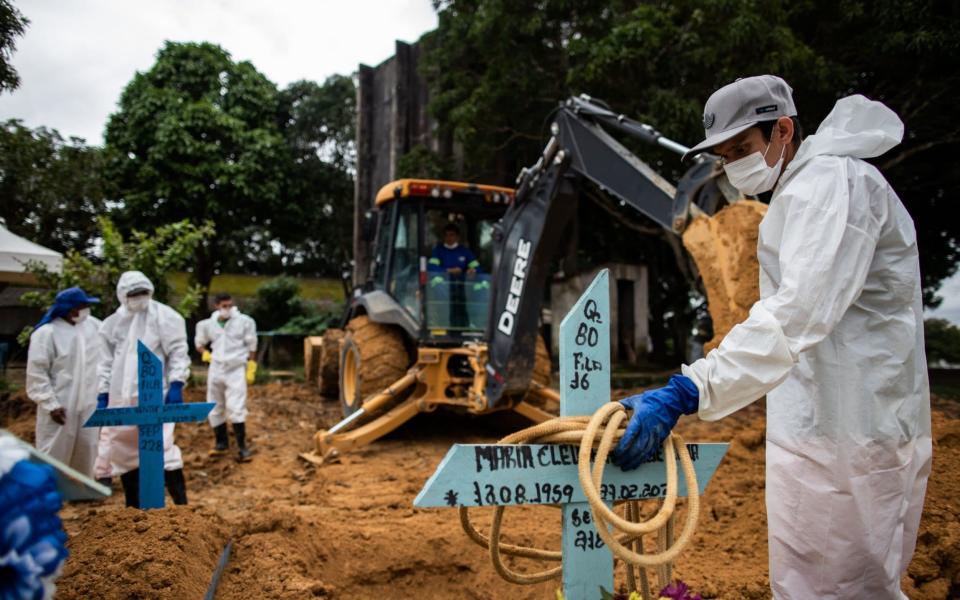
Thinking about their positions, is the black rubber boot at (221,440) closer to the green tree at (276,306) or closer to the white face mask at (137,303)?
the white face mask at (137,303)

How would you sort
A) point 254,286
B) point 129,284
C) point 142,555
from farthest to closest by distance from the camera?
point 254,286
point 129,284
point 142,555

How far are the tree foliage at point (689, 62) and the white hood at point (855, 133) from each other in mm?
5403

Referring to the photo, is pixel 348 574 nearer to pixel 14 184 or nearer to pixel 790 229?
pixel 790 229

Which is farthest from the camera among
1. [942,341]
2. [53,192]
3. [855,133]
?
[942,341]

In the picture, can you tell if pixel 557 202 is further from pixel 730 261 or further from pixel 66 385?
pixel 66 385

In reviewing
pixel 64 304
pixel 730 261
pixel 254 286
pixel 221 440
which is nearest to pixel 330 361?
pixel 221 440

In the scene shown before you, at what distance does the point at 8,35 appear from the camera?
10.2 feet

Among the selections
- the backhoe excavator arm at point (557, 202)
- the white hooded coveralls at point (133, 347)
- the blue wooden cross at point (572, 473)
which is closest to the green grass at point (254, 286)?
the backhoe excavator arm at point (557, 202)

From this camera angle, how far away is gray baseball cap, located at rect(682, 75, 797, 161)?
1.83 meters

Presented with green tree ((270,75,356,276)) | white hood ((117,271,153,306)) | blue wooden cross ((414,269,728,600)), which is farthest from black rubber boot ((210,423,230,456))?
green tree ((270,75,356,276))

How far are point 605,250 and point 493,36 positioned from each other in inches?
278

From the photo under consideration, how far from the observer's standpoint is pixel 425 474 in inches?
229

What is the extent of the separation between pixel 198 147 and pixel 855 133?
1582 cm

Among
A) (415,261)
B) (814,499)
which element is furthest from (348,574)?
(415,261)
